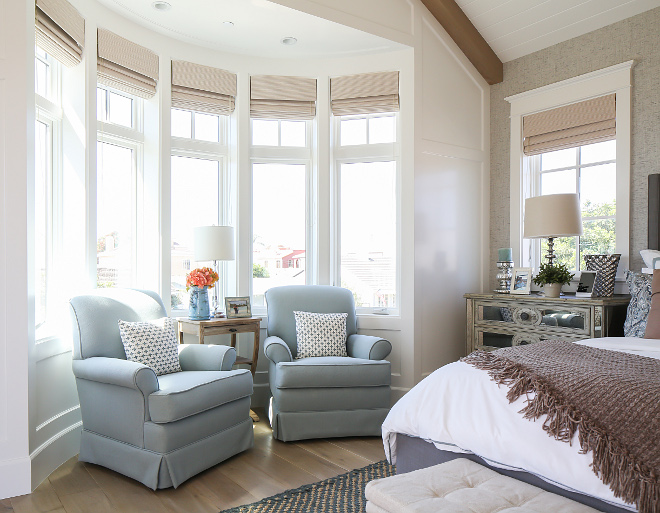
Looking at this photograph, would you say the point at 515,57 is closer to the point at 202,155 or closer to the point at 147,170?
the point at 202,155

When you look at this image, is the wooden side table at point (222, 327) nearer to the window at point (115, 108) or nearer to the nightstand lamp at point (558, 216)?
the window at point (115, 108)

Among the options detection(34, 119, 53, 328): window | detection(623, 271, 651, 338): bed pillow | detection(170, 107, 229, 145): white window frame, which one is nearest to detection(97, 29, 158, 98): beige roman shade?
detection(170, 107, 229, 145): white window frame

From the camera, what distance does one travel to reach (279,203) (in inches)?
181

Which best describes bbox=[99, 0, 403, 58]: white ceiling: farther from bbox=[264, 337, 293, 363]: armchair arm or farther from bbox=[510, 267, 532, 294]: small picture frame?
bbox=[264, 337, 293, 363]: armchair arm

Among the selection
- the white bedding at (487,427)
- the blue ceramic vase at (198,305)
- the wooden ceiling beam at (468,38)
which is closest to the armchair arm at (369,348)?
the blue ceramic vase at (198,305)

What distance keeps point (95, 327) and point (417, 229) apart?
2423mm

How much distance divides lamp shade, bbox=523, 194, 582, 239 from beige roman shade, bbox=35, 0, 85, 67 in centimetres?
318

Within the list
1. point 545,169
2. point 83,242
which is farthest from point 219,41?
point 545,169

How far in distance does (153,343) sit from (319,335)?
3.81 feet

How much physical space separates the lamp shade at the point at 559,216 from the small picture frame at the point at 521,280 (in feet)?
1.27

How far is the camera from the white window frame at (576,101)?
3.73 meters

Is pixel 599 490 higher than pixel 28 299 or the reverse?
the reverse

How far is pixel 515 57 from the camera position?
176 inches

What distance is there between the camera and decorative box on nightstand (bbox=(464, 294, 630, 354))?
11.0ft
